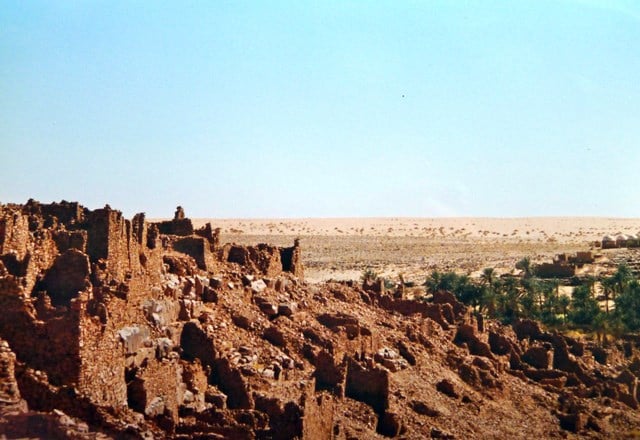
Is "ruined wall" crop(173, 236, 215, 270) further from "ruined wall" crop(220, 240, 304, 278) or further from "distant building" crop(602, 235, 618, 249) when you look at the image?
"distant building" crop(602, 235, 618, 249)

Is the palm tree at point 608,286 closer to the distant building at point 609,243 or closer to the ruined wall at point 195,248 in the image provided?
the distant building at point 609,243

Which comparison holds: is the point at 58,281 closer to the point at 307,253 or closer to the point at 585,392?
the point at 585,392

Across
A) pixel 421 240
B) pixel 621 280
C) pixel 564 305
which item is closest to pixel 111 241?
pixel 564 305

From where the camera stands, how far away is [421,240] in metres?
118

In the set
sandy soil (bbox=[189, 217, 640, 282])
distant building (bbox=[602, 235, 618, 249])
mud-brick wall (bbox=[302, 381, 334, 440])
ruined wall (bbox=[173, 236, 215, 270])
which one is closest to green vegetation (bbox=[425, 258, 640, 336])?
sandy soil (bbox=[189, 217, 640, 282])

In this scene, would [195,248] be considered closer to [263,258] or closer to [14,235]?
[263,258]

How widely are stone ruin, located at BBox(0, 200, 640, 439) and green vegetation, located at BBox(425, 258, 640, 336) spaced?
37.2 feet

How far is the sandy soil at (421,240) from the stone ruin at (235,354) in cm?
3627

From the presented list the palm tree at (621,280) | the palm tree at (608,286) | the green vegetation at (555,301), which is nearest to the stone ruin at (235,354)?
the green vegetation at (555,301)

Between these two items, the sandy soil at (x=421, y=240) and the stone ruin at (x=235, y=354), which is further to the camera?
the sandy soil at (x=421, y=240)

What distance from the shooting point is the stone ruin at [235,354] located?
17.6 meters

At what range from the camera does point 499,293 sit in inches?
2208

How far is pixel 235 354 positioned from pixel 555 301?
34999 mm

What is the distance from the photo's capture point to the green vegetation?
49.9 m
